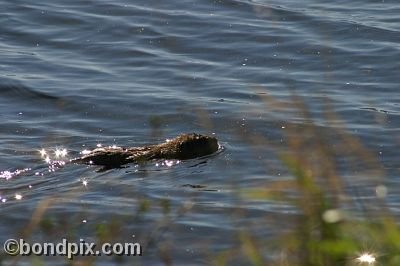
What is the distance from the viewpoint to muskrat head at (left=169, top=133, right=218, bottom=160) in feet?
35.1

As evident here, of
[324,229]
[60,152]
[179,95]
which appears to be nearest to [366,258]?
[324,229]

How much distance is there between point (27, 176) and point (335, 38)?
19.1 feet

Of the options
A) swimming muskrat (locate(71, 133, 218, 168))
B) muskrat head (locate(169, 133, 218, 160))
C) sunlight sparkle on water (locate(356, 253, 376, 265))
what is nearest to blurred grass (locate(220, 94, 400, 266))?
sunlight sparkle on water (locate(356, 253, 376, 265))

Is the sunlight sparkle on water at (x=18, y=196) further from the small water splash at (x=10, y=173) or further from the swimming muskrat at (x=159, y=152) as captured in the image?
the swimming muskrat at (x=159, y=152)

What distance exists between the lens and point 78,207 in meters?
9.39

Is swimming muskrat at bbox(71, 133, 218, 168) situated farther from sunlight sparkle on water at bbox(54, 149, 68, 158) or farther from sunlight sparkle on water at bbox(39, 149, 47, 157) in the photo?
sunlight sparkle on water at bbox(39, 149, 47, 157)

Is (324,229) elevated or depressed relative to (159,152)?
elevated

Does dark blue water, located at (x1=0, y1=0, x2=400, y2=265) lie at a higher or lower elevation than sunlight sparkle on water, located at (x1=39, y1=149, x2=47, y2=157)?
higher

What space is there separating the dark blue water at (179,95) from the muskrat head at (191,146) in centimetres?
10

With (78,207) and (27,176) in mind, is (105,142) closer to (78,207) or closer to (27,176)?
(27,176)

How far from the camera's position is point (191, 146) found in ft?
35.1

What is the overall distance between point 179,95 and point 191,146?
7.50 ft

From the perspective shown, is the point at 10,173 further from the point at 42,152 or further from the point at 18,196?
the point at 42,152

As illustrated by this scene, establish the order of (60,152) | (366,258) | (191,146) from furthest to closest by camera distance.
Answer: (60,152) < (191,146) < (366,258)
